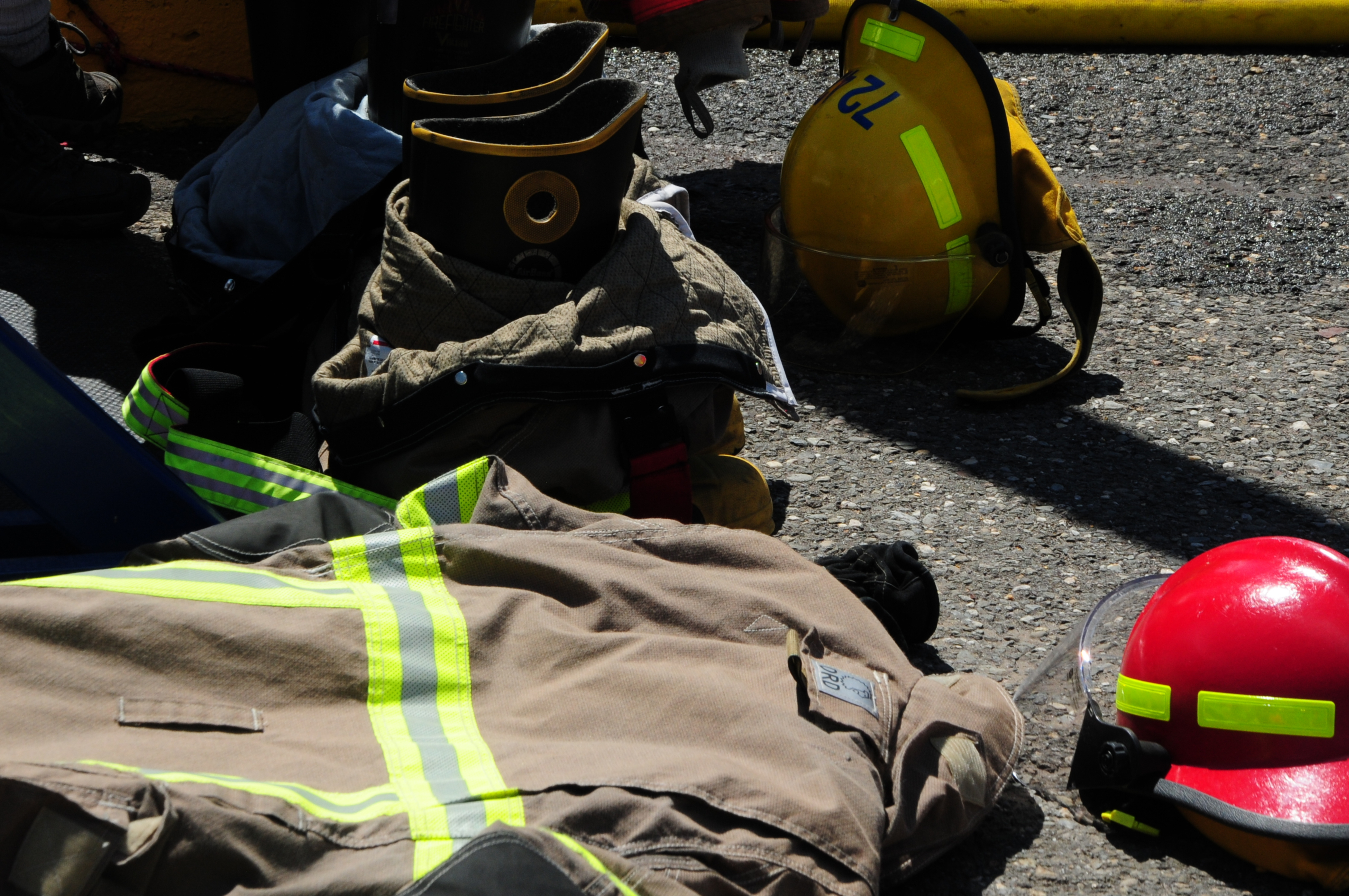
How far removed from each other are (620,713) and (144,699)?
0.49 metres

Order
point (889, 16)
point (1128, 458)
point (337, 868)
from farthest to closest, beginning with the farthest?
point (889, 16), point (1128, 458), point (337, 868)

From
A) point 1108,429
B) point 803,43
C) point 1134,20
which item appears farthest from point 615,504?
point 1134,20

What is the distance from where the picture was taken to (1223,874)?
1.39m

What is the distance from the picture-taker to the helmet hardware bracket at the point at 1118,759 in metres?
1.42

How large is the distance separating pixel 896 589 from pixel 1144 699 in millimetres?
398

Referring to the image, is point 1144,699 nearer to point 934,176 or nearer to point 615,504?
point 615,504

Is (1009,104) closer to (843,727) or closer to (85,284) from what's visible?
(843,727)

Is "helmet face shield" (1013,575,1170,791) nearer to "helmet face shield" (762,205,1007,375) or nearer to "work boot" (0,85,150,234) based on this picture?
"helmet face shield" (762,205,1007,375)

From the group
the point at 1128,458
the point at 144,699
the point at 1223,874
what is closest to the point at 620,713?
the point at 144,699

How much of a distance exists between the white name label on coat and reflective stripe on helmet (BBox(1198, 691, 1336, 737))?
16.2 inches

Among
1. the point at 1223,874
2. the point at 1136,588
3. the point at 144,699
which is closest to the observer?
the point at 144,699

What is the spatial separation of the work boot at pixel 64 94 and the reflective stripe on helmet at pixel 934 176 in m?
2.35

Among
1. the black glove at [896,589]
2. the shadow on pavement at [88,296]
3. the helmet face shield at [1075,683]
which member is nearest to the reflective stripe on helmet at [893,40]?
the black glove at [896,589]

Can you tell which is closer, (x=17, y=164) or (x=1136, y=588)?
(x=1136, y=588)
